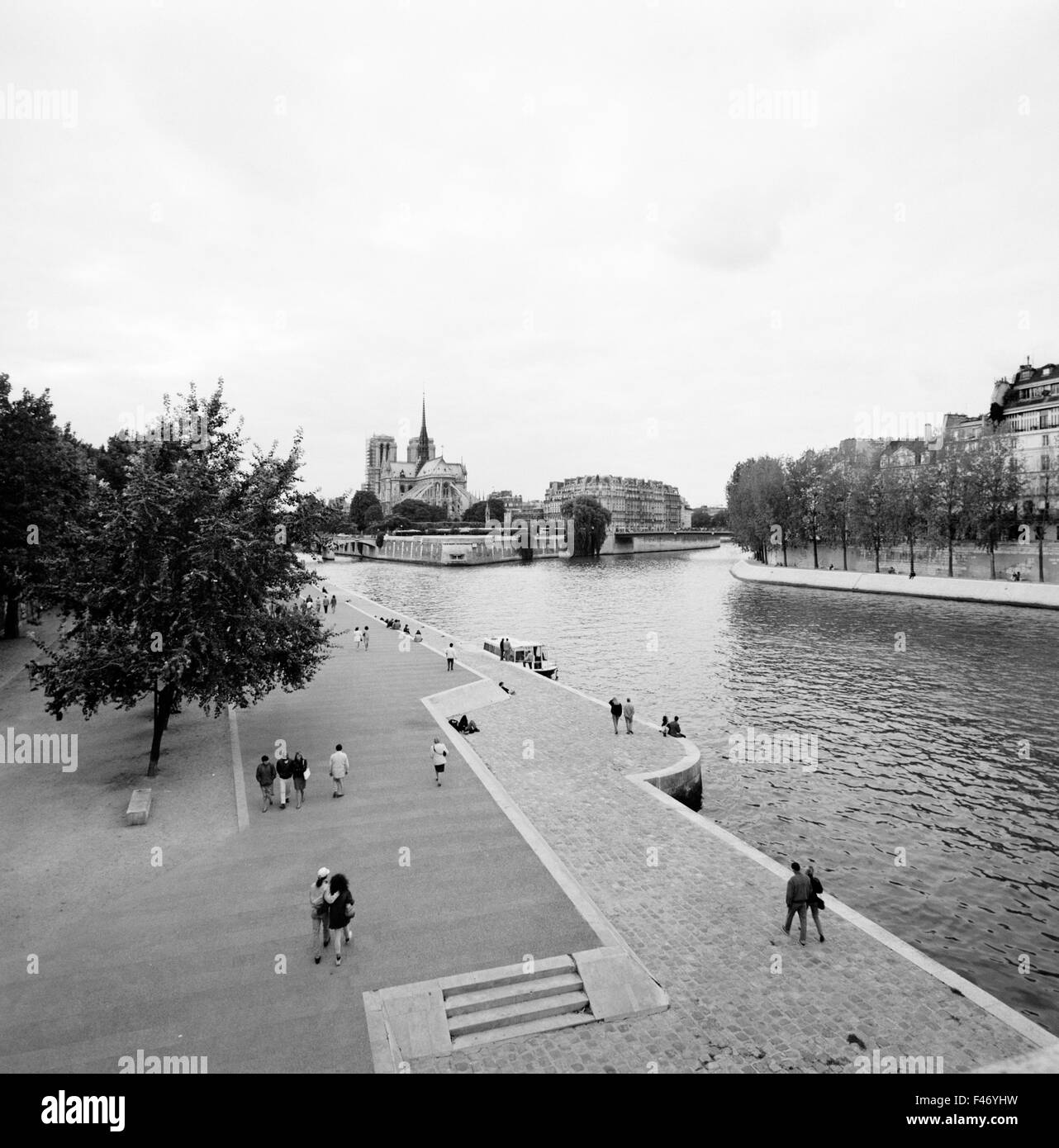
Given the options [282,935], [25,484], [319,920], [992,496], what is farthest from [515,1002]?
[992,496]

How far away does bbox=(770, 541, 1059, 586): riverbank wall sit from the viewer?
68.7 metres

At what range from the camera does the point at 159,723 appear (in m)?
19.1

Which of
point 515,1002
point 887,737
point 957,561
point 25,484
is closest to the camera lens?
point 515,1002

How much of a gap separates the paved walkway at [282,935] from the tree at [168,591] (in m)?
3.19

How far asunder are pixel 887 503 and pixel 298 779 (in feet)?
249

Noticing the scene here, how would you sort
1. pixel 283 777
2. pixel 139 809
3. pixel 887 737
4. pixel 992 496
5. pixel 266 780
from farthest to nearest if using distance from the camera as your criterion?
1. pixel 992 496
2. pixel 887 737
3. pixel 283 777
4. pixel 266 780
5. pixel 139 809

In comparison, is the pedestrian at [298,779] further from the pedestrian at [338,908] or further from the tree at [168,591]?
the pedestrian at [338,908]

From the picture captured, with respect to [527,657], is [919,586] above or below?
above

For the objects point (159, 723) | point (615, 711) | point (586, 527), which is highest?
point (586, 527)

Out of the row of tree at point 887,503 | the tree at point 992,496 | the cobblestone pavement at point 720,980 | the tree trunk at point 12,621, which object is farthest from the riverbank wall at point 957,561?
the tree trunk at point 12,621

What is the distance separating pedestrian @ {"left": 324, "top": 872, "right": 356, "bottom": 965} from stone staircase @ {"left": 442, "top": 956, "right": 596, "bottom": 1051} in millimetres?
1776

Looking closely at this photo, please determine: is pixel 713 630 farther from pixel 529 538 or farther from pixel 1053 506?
pixel 529 538

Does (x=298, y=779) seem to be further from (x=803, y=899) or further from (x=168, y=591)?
(x=803, y=899)

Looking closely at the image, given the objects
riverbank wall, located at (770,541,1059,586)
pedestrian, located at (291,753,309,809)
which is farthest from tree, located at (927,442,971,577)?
pedestrian, located at (291,753,309,809)
